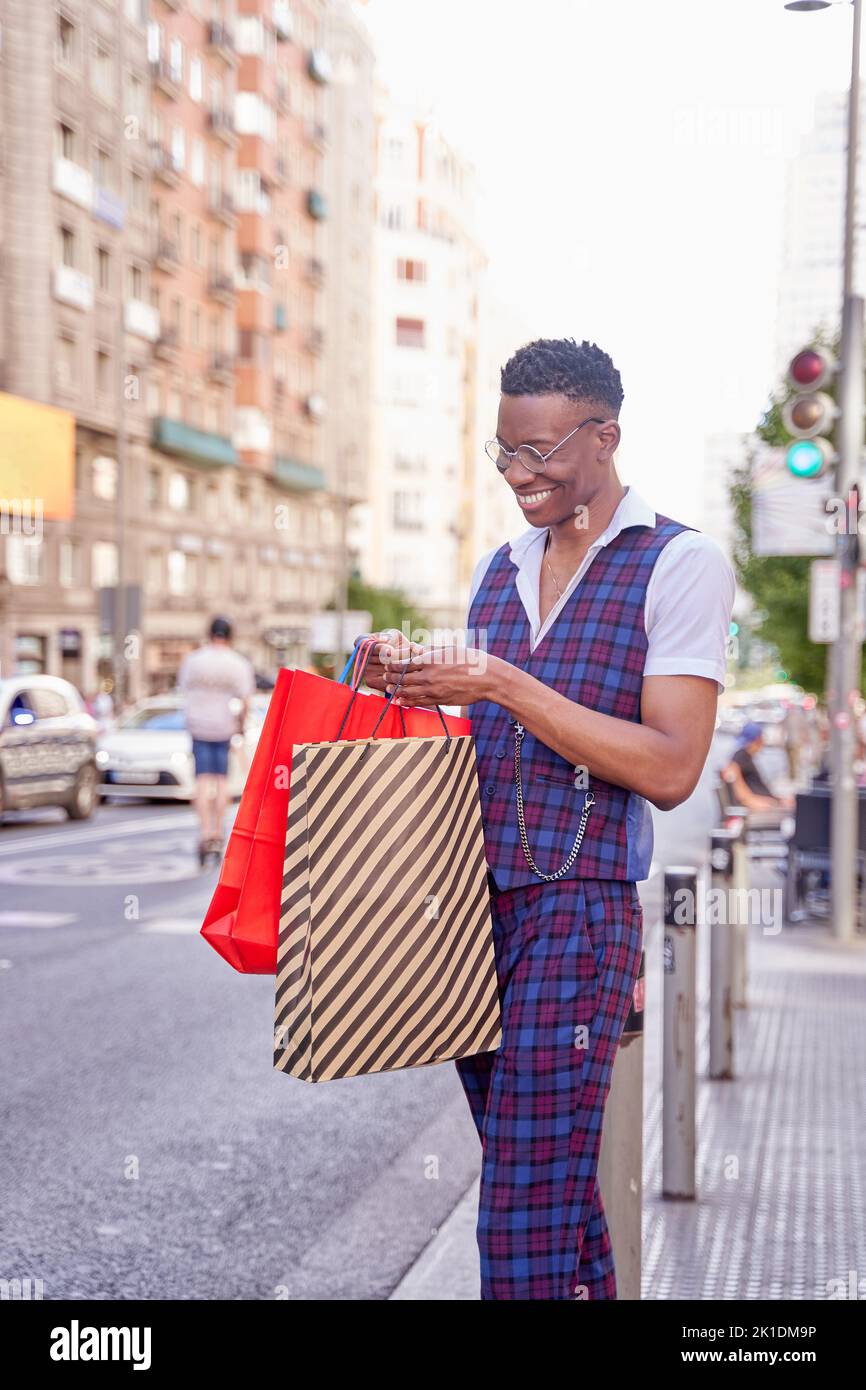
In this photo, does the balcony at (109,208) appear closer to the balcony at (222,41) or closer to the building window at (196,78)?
the building window at (196,78)

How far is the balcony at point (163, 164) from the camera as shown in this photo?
150 ft

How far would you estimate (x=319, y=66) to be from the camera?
60812 mm

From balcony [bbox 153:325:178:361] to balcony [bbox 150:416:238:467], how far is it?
68.3 inches

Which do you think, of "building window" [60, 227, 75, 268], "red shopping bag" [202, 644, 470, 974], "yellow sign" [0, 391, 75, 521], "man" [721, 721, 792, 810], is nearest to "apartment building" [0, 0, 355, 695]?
"building window" [60, 227, 75, 268]

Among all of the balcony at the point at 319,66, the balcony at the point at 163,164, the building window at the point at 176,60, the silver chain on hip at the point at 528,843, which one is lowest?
the silver chain on hip at the point at 528,843

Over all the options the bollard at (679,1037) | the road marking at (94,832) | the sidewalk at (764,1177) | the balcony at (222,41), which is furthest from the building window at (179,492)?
the bollard at (679,1037)

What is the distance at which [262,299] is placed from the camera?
5531cm

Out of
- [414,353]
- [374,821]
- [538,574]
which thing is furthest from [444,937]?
[414,353]

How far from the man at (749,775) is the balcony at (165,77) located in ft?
114

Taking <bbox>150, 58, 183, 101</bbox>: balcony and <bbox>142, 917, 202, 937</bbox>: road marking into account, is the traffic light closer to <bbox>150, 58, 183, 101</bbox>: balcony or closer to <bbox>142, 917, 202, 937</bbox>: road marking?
<bbox>142, 917, 202, 937</bbox>: road marking
